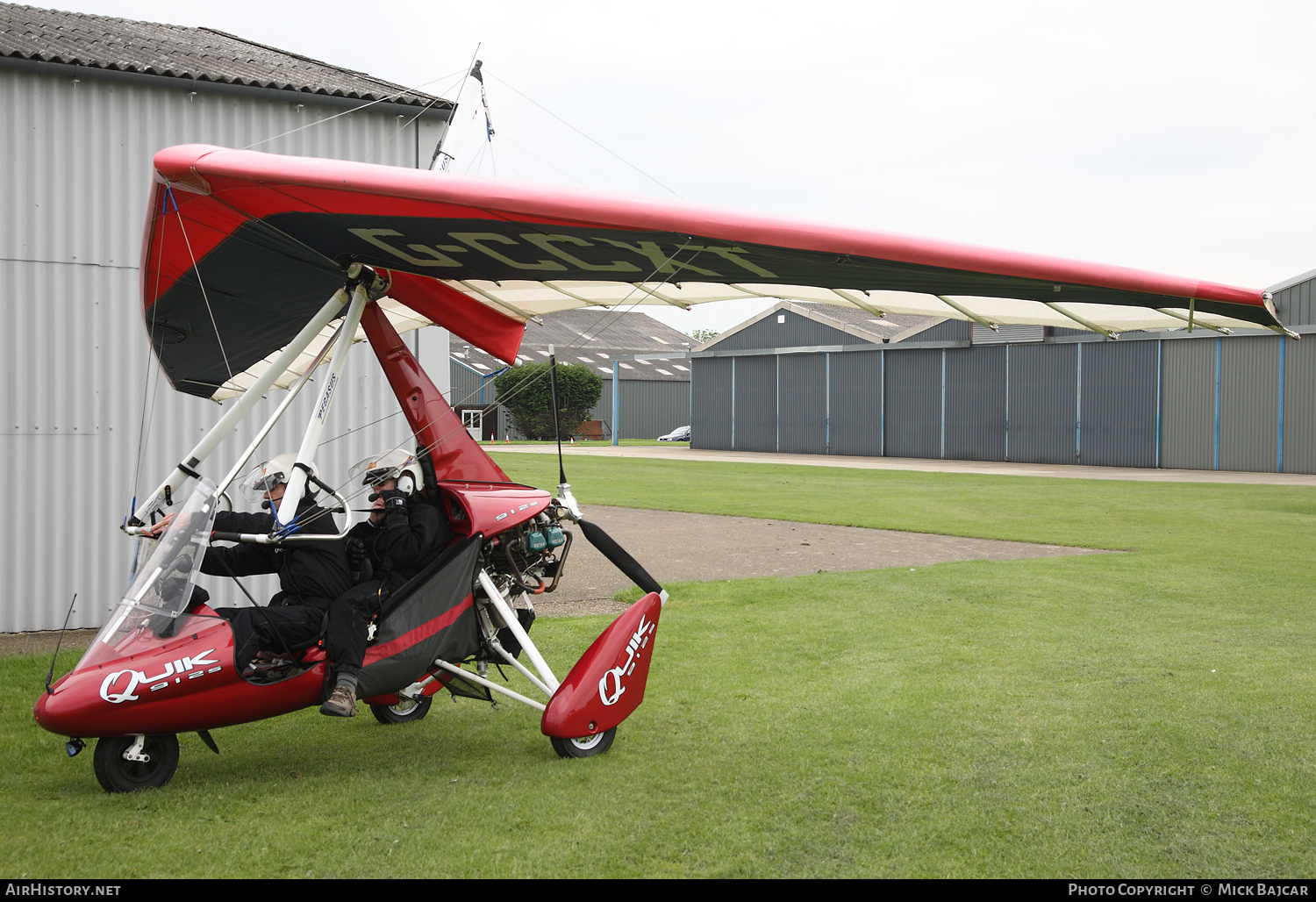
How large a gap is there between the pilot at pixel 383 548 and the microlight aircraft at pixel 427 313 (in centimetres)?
10

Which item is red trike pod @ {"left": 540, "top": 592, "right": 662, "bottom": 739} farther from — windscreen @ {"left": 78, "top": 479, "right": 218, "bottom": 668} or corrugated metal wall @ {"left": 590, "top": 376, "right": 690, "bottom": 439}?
corrugated metal wall @ {"left": 590, "top": 376, "right": 690, "bottom": 439}

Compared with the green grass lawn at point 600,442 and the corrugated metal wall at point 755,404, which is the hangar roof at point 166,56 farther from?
the green grass lawn at point 600,442

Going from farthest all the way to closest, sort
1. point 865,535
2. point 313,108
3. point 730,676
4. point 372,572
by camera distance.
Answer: point 865,535
point 313,108
point 730,676
point 372,572

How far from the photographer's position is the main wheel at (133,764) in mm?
4582

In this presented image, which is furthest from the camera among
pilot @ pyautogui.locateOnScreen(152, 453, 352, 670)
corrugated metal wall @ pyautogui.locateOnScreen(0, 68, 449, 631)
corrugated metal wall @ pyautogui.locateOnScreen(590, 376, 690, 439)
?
corrugated metal wall @ pyautogui.locateOnScreen(590, 376, 690, 439)

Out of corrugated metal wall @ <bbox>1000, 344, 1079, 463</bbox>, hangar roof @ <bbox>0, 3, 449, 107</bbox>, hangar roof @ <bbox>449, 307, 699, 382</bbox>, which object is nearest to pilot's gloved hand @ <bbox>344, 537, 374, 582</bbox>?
hangar roof @ <bbox>0, 3, 449, 107</bbox>

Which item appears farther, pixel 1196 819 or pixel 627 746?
pixel 627 746

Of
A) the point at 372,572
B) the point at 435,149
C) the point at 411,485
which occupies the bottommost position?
the point at 372,572

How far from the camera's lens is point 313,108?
31.0 ft

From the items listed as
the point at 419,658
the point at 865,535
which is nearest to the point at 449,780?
the point at 419,658

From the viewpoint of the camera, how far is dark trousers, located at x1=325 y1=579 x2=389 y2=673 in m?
4.86

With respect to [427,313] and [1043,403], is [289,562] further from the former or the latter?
[1043,403]

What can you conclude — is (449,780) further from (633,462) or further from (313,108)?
(633,462)

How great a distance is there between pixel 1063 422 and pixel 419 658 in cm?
3292
